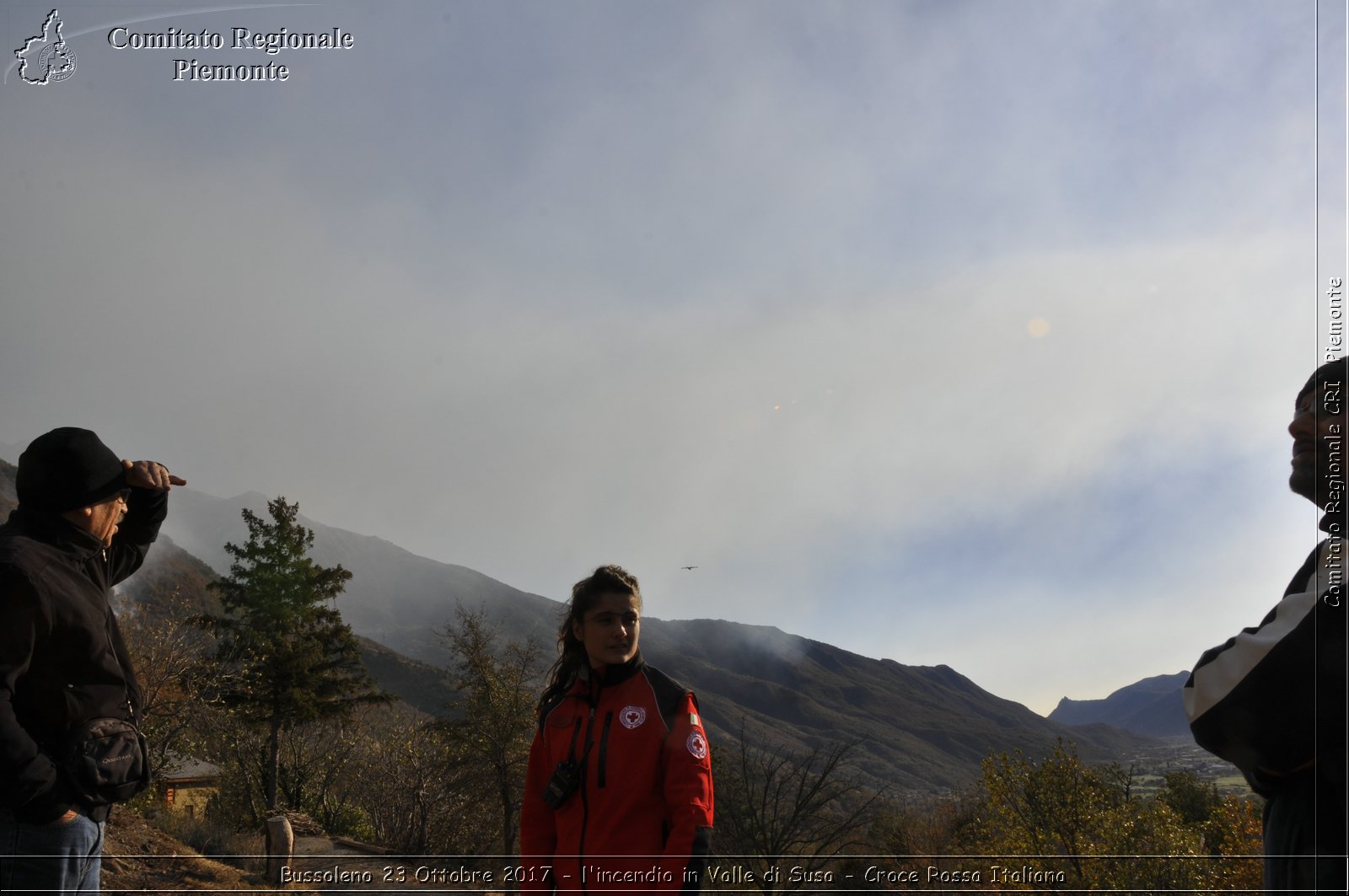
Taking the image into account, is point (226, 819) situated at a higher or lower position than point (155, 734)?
lower

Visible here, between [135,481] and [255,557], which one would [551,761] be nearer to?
[135,481]

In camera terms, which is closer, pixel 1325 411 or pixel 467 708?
pixel 1325 411

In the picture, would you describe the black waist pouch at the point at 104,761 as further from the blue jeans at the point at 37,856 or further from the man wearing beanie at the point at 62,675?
the blue jeans at the point at 37,856

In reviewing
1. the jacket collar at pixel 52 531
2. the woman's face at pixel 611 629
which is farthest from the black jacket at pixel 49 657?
the woman's face at pixel 611 629

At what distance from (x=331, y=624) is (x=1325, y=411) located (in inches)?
1244

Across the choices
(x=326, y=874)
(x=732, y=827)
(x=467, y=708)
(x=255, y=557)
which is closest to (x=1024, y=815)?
(x=732, y=827)

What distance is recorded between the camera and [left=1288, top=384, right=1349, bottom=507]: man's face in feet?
6.77

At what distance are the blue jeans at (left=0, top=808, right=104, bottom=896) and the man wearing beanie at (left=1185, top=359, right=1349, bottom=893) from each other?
3088 millimetres

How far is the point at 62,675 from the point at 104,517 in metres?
0.57

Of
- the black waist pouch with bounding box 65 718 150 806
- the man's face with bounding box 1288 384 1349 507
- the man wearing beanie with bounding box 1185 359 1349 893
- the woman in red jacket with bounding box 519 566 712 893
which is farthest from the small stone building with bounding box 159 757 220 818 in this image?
the man's face with bounding box 1288 384 1349 507

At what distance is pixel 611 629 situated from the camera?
3727 mm

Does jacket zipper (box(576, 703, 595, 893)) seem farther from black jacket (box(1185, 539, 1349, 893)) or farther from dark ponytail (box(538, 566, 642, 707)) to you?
black jacket (box(1185, 539, 1349, 893))

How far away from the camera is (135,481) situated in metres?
2.99

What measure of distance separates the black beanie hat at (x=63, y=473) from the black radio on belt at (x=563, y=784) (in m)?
2.00
